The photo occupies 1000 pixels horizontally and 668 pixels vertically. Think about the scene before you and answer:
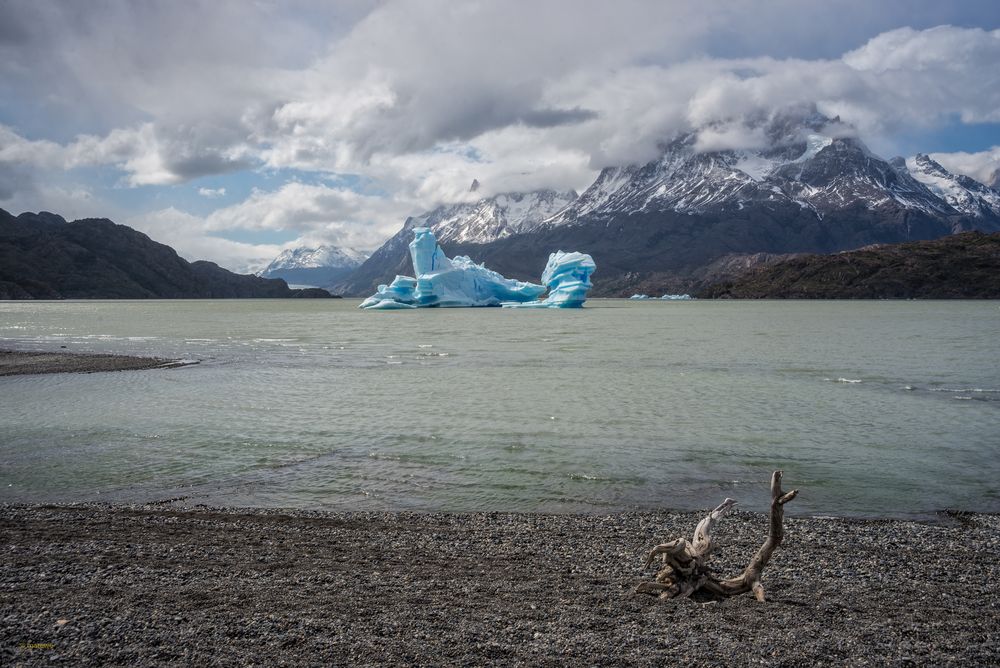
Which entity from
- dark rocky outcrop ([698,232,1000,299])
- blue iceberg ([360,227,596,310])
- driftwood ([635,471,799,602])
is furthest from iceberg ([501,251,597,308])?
driftwood ([635,471,799,602])

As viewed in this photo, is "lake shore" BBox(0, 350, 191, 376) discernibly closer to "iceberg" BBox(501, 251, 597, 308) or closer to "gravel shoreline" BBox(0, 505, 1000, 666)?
"gravel shoreline" BBox(0, 505, 1000, 666)

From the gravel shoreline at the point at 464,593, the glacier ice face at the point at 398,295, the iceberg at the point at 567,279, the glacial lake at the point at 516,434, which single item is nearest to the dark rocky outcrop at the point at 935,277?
the iceberg at the point at 567,279

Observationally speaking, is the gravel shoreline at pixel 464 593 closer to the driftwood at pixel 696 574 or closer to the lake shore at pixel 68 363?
the driftwood at pixel 696 574

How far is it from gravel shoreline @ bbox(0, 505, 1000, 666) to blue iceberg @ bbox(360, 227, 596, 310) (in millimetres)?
99678

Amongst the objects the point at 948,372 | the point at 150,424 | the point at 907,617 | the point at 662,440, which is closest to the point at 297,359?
the point at 150,424

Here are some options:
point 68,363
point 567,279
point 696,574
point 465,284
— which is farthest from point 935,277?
point 696,574

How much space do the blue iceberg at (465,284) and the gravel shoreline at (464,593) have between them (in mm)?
99678

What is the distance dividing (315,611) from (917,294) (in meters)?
213

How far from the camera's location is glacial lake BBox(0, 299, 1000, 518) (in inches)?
522

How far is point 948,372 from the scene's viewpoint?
32062 millimetres

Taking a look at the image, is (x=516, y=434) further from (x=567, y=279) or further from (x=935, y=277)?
(x=935, y=277)

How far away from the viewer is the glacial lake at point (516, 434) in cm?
1326

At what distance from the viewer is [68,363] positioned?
3591cm

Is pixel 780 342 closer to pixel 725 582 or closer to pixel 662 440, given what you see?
pixel 662 440
